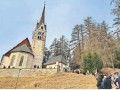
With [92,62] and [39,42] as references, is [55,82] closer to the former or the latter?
[92,62]

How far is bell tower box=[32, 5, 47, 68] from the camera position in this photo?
28.5 m

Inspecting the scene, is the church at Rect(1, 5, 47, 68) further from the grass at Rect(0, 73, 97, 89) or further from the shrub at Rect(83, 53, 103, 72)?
the shrub at Rect(83, 53, 103, 72)

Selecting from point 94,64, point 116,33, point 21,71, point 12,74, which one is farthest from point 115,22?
point 12,74

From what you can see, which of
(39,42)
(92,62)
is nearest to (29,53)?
(39,42)

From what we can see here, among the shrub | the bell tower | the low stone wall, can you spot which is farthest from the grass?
the bell tower

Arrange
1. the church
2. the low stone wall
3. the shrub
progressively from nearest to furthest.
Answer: the low stone wall
the shrub
the church

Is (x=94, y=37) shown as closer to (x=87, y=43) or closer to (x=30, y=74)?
(x=87, y=43)

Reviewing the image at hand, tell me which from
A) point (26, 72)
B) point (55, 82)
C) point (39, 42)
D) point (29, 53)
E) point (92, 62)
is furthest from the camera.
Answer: point (39, 42)

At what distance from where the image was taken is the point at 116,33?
42.4 feet

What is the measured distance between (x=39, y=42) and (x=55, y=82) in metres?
18.8

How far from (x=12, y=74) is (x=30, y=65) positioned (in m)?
6.76

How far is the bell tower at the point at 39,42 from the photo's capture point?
93.6ft

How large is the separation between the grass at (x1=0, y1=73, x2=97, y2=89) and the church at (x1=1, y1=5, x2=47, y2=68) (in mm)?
5769

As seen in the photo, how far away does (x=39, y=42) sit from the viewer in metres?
30.8
